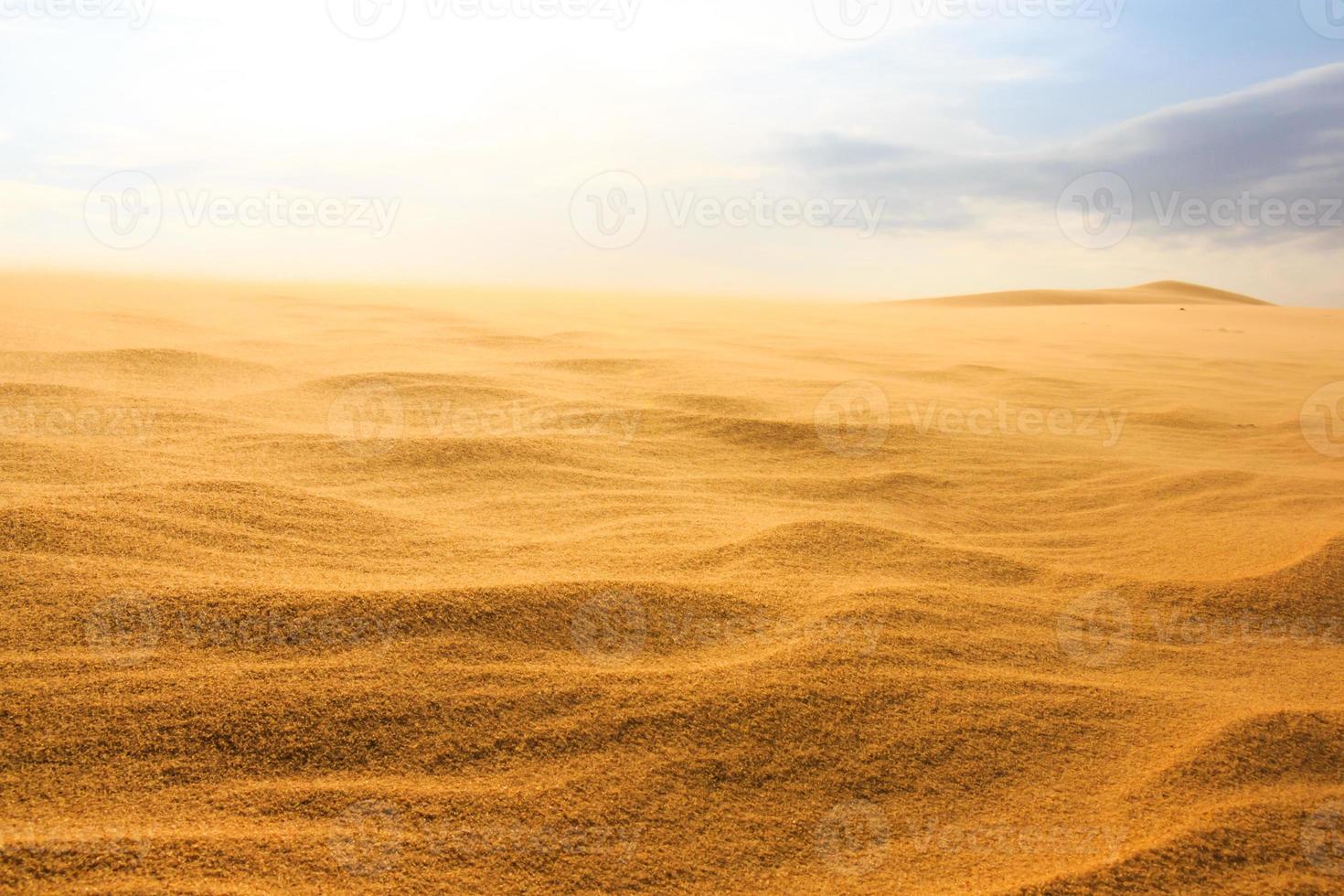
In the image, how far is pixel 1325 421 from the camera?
14.8ft

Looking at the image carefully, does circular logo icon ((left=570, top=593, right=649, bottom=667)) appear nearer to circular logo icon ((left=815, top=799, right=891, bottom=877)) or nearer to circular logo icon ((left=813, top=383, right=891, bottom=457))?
circular logo icon ((left=815, top=799, right=891, bottom=877))

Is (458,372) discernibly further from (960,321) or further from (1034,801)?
(960,321)

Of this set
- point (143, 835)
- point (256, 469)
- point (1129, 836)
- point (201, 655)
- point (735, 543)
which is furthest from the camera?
point (256, 469)

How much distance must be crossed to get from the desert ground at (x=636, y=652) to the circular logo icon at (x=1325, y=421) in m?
0.59

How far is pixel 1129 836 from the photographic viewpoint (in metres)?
1.30

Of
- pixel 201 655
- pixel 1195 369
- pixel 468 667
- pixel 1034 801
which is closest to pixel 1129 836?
pixel 1034 801

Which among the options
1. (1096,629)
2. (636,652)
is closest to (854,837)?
(636,652)

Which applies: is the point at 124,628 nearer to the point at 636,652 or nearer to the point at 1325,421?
the point at 636,652

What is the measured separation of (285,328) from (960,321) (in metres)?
9.63

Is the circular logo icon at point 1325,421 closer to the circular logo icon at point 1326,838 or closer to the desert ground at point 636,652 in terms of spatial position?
the desert ground at point 636,652

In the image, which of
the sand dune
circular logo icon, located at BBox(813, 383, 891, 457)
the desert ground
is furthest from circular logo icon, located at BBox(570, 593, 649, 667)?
the sand dune

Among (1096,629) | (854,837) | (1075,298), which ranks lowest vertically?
(854,837)

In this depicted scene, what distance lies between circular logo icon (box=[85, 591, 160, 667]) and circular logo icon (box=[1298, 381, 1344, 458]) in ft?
14.7

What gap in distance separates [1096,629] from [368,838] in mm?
1612
